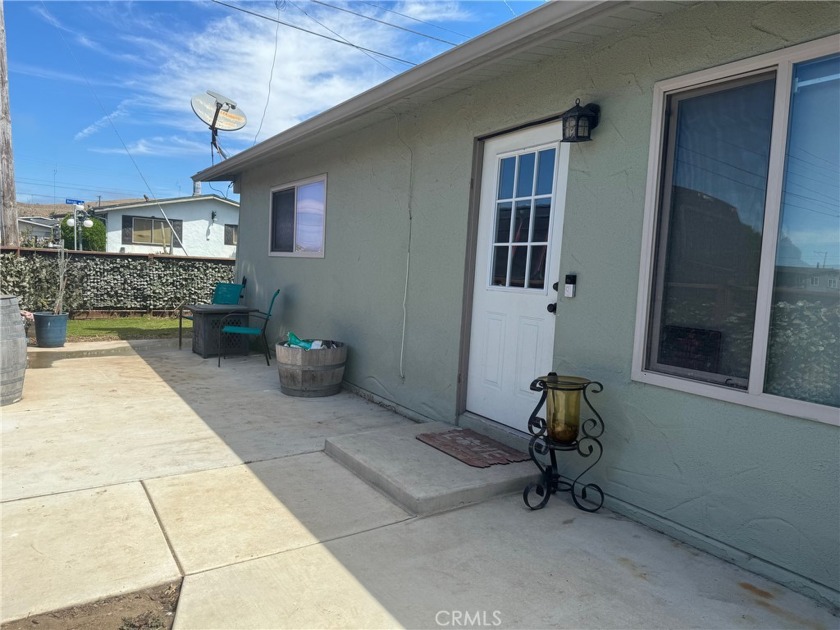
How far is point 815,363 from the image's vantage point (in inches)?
91.6

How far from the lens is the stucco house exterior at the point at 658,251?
Result: 7.67 feet

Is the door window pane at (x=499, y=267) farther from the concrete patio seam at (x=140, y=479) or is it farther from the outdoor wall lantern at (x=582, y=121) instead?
the concrete patio seam at (x=140, y=479)

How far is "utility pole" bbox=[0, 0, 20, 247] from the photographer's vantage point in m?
9.08

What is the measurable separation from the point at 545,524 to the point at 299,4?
1048 centimetres

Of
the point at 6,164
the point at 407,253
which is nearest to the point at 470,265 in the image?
the point at 407,253

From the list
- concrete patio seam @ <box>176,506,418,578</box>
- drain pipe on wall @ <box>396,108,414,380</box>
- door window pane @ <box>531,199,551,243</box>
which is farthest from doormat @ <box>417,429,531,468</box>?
door window pane @ <box>531,199,551,243</box>

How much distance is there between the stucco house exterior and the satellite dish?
5.53 m

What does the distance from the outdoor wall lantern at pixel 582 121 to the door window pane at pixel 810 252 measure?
1.02 m

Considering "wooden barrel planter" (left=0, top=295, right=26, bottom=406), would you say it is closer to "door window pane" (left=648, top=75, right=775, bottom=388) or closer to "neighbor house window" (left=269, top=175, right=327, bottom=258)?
"neighbor house window" (left=269, top=175, right=327, bottom=258)

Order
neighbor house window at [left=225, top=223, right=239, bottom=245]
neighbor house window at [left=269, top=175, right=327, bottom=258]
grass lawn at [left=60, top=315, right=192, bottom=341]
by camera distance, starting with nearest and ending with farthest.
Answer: neighbor house window at [left=269, top=175, right=327, bottom=258] < grass lawn at [left=60, top=315, right=192, bottom=341] < neighbor house window at [left=225, top=223, right=239, bottom=245]

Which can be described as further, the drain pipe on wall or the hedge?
the hedge

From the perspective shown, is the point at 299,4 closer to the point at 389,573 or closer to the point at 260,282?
the point at 260,282

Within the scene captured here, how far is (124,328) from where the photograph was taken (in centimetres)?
956

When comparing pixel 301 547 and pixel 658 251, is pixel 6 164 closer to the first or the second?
pixel 301 547
